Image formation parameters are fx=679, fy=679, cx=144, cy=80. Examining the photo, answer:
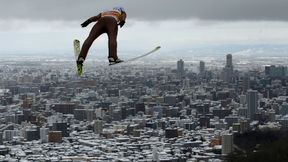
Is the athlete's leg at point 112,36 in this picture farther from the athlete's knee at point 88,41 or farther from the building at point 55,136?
the building at point 55,136

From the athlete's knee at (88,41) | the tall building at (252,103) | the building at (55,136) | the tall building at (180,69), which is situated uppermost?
the tall building at (180,69)

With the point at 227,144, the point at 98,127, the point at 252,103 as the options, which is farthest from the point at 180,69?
the point at 227,144

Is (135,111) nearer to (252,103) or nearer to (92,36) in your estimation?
(252,103)

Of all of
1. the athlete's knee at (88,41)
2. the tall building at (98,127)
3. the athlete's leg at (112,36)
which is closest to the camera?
the athlete's leg at (112,36)

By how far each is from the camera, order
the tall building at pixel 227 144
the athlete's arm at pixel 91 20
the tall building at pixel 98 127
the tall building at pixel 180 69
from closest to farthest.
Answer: the athlete's arm at pixel 91 20, the tall building at pixel 227 144, the tall building at pixel 98 127, the tall building at pixel 180 69

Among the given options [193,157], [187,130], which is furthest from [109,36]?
[187,130]

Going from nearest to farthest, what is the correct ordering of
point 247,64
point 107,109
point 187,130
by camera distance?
1. point 187,130
2. point 107,109
3. point 247,64

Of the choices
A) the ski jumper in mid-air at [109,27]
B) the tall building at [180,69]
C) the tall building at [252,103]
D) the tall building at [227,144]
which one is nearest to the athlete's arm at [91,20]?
the ski jumper in mid-air at [109,27]

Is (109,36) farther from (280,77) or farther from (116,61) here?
(280,77)
